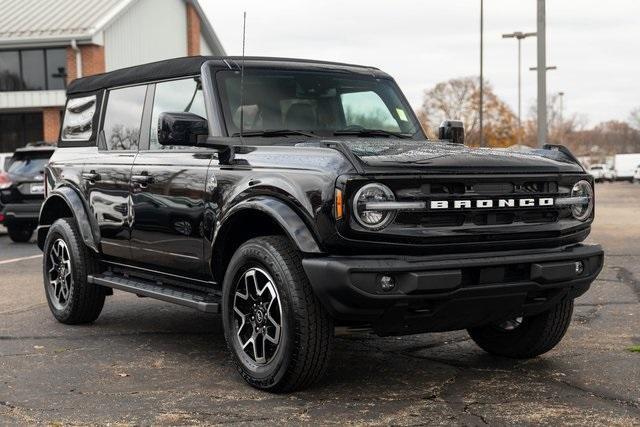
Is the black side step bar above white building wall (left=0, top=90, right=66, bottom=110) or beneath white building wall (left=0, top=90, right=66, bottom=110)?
beneath

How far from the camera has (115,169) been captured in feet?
21.4

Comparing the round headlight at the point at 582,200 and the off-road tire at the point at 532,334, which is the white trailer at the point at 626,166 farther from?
the round headlight at the point at 582,200

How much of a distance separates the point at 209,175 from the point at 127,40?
39346mm

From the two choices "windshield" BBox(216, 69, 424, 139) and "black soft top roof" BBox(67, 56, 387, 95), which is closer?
"windshield" BBox(216, 69, 424, 139)

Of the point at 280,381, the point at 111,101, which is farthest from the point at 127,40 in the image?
the point at 280,381

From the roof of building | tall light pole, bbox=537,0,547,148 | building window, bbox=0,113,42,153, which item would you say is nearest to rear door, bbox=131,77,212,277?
tall light pole, bbox=537,0,547,148

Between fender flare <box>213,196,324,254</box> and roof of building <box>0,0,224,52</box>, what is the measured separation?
36.0 m

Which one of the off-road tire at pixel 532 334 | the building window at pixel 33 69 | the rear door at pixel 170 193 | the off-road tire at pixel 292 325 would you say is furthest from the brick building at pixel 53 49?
the off-road tire at pixel 292 325

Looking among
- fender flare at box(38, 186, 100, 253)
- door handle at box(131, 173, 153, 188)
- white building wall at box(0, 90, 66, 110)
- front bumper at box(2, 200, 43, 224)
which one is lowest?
front bumper at box(2, 200, 43, 224)

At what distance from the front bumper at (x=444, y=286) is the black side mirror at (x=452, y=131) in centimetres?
174

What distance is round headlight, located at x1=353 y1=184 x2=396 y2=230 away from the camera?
14.8ft

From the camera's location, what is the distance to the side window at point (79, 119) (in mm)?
7336

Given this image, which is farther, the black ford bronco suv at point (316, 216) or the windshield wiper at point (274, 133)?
the windshield wiper at point (274, 133)

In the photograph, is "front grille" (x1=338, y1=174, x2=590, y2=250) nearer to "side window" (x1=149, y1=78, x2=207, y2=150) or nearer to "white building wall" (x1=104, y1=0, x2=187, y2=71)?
"side window" (x1=149, y1=78, x2=207, y2=150)
